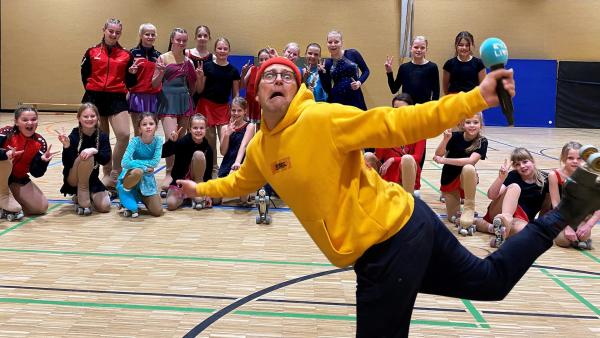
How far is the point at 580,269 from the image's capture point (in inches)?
160

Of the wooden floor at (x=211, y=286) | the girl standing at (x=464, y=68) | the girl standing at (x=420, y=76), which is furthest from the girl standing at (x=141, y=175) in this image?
the girl standing at (x=464, y=68)

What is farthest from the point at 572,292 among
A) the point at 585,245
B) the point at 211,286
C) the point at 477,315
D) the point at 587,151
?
the point at 211,286

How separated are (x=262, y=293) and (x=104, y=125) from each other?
3525 mm

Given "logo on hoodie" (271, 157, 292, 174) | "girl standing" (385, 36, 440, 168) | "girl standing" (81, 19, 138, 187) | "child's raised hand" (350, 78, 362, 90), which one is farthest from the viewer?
"girl standing" (385, 36, 440, 168)

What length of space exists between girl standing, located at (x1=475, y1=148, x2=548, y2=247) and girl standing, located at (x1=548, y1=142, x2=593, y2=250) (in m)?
0.19

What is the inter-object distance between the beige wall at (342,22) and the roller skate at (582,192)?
44.2 ft

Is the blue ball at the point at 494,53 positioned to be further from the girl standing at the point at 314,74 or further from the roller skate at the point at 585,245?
the girl standing at the point at 314,74

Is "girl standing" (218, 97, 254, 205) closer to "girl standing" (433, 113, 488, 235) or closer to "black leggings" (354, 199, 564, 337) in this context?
"girl standing" (433, 113, 488, 235)

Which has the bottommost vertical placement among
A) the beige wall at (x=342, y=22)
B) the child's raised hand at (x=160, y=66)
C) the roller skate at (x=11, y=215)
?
the roller skate at (x=11, y=215)

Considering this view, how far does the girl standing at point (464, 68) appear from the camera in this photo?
20.4 feet

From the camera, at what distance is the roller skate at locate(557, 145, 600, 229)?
2170 mm

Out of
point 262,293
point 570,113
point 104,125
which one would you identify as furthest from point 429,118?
point 570,113

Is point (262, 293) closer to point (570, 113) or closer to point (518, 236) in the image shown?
point (518, 236)

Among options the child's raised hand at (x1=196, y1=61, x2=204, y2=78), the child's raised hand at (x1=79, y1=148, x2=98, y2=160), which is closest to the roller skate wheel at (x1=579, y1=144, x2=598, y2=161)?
the child's raised hand at (x1=79, y1=148, x2=98, y2=160)
